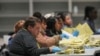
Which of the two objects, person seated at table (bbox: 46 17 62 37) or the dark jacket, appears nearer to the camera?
the dark jacket

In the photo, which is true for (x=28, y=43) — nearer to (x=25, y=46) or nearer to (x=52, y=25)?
(x=25, y=46)

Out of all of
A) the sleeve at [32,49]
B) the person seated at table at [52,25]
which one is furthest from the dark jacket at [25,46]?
the person seated at table at [52,25]

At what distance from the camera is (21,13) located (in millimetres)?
8352

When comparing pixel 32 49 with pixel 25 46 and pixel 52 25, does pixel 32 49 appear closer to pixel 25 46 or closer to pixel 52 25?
pixel 25 46

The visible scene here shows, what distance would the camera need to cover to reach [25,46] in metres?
3.31

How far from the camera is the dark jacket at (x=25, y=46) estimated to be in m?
3.27

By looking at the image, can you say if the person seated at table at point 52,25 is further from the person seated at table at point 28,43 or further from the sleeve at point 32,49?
the sleeve at point 32,49

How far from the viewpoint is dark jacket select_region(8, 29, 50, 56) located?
327 centimetres

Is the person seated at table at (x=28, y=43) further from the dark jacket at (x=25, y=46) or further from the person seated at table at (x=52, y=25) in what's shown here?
the person seated at table at (x=52, y=25)

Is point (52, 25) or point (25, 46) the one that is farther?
point (52, 25)

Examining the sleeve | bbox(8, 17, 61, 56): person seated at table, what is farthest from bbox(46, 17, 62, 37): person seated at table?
the sleeve

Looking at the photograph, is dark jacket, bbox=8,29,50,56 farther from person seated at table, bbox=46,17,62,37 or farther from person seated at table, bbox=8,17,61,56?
person seated at table, bbox=46,17,62,37

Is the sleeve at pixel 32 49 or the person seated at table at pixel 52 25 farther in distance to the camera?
the person seated at table at pixel 52 25

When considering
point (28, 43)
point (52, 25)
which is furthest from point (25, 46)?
point (52, 25)
